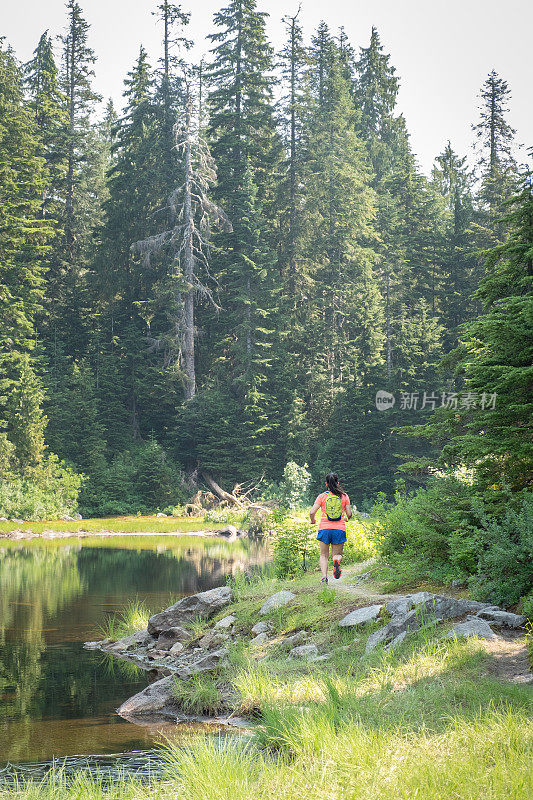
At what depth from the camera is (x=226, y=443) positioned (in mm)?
37844

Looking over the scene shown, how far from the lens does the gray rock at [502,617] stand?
279 inches

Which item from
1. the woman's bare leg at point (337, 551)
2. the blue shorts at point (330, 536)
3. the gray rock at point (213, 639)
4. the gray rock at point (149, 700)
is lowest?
the gray rock at point (149, 700)

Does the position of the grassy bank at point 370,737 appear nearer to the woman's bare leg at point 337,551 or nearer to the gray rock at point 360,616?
the gray rock at point 360,616

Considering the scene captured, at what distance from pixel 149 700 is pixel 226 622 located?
7.84ft

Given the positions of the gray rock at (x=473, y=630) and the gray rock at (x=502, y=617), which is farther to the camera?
the gray rock at (x=502, y=617)

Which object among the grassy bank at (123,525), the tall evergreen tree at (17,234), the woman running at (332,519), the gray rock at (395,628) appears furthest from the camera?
the tall evergreen tree at (17,234)

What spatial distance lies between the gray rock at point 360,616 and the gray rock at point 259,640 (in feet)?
4.32

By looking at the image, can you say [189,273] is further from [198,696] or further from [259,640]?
[198,696]

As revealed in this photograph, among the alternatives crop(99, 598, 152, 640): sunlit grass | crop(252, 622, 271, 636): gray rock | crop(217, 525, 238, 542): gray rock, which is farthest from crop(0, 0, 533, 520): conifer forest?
crop(252, 622, 271, 636): gray rock

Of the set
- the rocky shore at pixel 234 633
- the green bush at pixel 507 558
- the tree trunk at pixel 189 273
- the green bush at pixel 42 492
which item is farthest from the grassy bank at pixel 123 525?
the green bush at pixel 507 558

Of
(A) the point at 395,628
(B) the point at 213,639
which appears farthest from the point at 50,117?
(A) the point at 395,628

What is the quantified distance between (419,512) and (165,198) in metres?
35.7

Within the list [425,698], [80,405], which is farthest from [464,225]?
[425,698]

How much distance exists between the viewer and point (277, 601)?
33.6 ft
